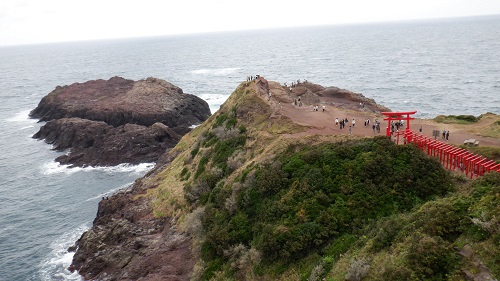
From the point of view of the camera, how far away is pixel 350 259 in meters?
19.2

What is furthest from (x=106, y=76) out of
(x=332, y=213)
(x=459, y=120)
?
(x=332, y=213)

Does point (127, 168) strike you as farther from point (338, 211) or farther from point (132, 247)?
point (338, 211)

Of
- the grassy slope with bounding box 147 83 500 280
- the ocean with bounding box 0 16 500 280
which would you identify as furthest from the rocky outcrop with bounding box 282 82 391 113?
the ocean with bounding box 0 16 500 280

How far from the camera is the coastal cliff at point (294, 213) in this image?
1703 centimetres

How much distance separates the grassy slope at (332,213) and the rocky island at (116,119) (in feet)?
107

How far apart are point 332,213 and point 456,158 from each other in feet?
26.9

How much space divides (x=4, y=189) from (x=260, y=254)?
4915cm

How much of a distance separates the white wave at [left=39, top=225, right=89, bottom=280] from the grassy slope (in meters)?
9.87

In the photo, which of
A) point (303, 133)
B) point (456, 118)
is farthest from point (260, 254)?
point (456, 118)

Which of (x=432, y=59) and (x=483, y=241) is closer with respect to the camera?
(x=483, y=241)

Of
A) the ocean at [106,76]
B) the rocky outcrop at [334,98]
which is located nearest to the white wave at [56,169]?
the ocean at [106,76]

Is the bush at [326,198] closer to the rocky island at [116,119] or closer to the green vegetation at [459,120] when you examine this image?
the green vegetation at [459,120]

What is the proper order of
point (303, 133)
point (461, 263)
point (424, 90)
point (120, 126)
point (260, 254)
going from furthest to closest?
point (424, 90) < point (120, 126) < point (303, 133) < point (260, 254) < point (461, 263)

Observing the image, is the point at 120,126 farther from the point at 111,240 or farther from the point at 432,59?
the point at 432,59
